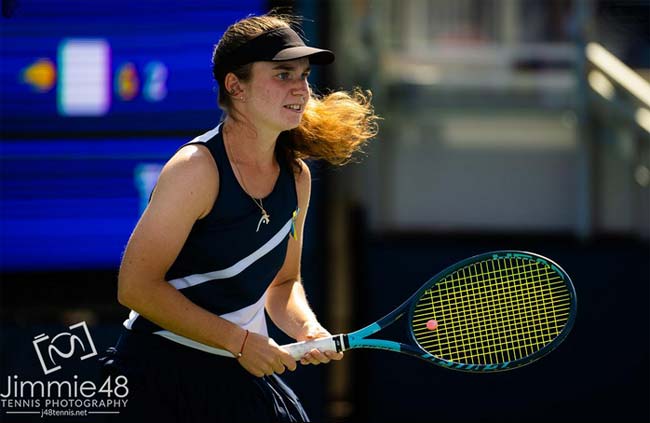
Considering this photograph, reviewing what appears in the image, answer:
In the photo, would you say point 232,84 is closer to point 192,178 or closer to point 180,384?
point 192,178

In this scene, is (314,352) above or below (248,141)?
below

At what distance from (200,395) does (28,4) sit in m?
2.72

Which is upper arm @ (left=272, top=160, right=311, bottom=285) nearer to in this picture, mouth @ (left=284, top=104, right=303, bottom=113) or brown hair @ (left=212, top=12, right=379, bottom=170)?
brown hair @ (left=212, top=12, right=379, bottom=170)

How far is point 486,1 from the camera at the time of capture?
6.29 meters

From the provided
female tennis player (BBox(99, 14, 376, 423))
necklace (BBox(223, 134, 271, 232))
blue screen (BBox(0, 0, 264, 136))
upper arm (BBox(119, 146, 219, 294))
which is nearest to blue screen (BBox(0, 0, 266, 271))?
blue screen (BBox(0, 0, 264, 136))

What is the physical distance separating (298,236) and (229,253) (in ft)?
1.03

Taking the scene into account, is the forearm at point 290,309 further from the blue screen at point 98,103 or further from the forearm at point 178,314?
the blue screen at point 98,103

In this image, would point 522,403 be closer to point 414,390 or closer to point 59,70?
point 414,390

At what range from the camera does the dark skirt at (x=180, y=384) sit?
110 inches

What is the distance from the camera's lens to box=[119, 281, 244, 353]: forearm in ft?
8.63

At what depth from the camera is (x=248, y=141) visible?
2.80 metres

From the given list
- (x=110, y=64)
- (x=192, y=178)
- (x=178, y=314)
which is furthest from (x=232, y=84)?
(x=110, y=64)

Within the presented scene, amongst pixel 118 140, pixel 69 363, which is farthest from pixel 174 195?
pixel 118 140

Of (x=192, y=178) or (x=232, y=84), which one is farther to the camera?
(x=232, y=84)
